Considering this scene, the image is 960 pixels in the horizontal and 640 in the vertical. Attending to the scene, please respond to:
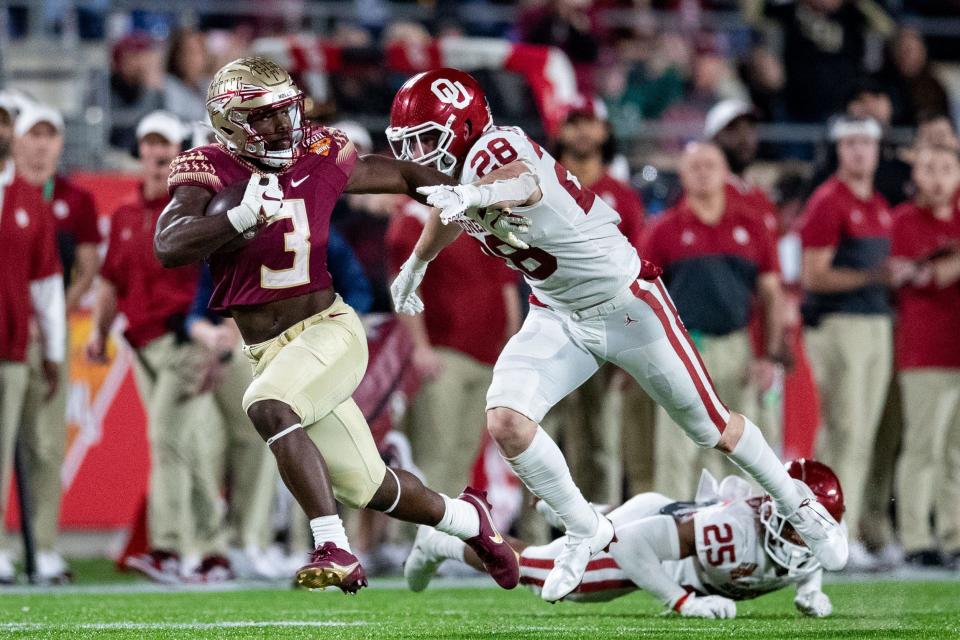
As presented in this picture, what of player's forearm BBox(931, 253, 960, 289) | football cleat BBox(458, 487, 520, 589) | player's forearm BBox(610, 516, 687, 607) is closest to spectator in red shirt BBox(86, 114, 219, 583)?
football cleat BBox(458, 487, 520, 589)

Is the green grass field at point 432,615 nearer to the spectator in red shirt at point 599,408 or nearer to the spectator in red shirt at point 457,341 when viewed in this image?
the spectator in red shirt at point 457,341

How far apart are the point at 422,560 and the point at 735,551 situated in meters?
1.20

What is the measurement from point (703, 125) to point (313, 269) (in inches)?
273

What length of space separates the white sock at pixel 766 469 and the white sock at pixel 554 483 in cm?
58

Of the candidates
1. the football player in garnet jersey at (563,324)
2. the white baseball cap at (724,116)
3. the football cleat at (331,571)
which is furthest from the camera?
the white baseball cap at (724,116)

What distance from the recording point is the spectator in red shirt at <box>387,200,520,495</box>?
845cm

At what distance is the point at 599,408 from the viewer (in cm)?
854

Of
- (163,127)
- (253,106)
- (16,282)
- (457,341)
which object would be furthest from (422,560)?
(163,127)

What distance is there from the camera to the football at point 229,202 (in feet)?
17.0

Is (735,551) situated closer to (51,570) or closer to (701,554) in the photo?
(701,554)

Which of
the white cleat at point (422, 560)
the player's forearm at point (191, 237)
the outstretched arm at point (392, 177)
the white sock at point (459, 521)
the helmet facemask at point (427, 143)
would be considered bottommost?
the white cleat at point (422, 560)

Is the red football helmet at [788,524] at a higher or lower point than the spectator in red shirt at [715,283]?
lower

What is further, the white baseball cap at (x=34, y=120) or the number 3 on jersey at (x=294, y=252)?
the white baseball cap at (x=34, y=120)

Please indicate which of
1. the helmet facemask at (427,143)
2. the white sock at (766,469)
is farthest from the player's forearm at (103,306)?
the white sock at (766,469)
